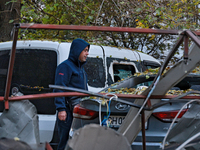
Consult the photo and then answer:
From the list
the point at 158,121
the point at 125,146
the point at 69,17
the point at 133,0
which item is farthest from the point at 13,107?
the point at 69,17

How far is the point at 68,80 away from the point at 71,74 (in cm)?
10

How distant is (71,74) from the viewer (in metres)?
3.59

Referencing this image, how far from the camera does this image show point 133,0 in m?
7.06

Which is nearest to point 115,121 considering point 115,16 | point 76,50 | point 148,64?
point 76,50

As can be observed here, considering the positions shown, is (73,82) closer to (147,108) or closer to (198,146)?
(147,108)

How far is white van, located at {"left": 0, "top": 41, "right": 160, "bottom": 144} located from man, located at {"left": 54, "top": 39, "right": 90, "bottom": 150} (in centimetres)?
91

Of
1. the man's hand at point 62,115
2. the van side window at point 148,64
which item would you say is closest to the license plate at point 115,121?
the man's hand at point 62,115

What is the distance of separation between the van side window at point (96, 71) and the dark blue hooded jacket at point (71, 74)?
1461 millimetres

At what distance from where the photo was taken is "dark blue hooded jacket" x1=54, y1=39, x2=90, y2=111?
3.42 m

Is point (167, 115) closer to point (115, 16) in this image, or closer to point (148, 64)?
point (148, 64)

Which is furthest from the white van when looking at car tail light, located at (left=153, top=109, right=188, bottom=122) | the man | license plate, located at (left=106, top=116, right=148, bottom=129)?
car tail light, located at (left=153, top=109, right=188, bottom=122)

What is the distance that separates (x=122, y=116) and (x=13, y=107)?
4.61ft

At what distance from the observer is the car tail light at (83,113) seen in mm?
3354

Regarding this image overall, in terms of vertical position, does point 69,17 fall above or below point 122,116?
above
